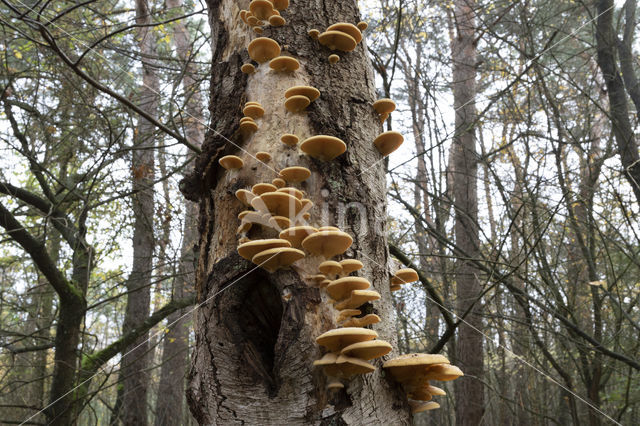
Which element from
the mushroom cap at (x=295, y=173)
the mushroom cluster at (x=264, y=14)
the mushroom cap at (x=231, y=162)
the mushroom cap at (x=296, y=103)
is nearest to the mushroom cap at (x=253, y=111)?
the mushroom cap at (x=296, y=103)

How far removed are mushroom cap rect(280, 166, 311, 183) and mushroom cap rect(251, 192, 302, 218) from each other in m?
0.15

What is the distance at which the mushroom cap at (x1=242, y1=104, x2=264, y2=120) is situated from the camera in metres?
1.98

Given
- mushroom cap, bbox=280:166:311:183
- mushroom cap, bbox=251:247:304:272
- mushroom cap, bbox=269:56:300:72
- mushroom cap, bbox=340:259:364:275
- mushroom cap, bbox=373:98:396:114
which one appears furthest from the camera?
mushroom cap, bbox=373:98:396:114

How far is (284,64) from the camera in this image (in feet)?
6.79

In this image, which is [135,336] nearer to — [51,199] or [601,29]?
[51,199]

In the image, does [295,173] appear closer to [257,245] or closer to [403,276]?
[257,245]

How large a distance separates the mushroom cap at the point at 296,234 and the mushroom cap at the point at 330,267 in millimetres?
129


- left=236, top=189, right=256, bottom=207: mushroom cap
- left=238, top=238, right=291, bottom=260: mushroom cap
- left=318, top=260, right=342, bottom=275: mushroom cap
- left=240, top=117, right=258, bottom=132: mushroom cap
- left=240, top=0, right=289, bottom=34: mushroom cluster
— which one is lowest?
left=318, top=260, right=342, bottom=275: mushroom cap

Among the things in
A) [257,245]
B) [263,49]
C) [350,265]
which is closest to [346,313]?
[350,265]

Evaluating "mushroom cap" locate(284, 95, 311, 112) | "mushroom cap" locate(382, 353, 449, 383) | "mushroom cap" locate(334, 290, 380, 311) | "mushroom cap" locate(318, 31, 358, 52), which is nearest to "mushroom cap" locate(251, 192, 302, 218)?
"mushroom cap" locate(334, 290, 380, 311)

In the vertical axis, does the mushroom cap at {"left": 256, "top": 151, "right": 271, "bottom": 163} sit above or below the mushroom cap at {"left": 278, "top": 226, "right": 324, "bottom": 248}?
above

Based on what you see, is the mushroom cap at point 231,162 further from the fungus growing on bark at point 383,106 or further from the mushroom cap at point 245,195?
the fungus growing on bark at point 383,106

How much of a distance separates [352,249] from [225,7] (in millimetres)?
1723

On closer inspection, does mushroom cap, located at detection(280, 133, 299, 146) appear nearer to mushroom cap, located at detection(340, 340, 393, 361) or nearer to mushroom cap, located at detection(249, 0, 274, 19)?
mushroom cap, located at detection(249, 0, 274, 19)
